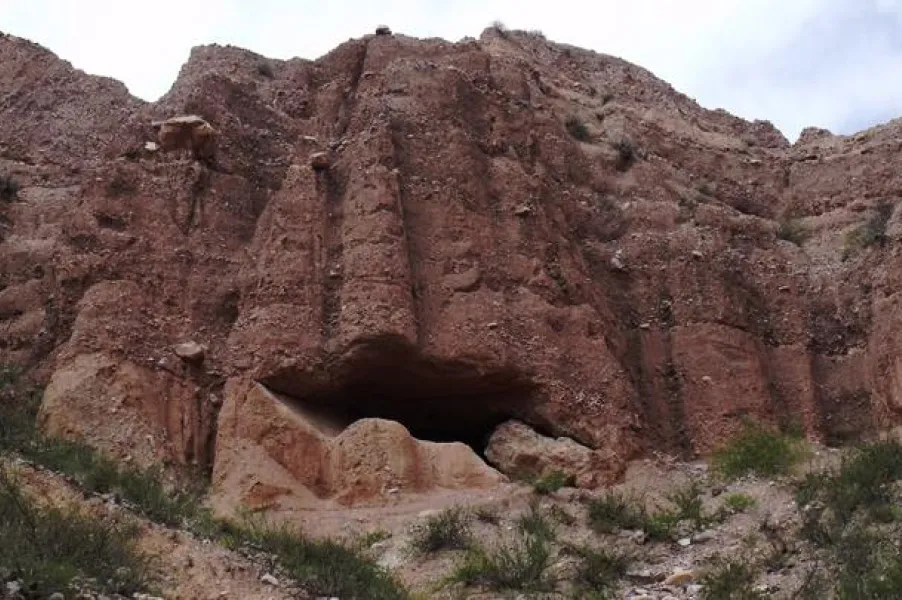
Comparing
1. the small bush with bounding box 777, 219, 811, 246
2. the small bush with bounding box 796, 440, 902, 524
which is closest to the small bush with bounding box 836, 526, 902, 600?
the small bush with bounding box 796, 440, 902, 524

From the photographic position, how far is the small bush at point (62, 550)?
436 inches

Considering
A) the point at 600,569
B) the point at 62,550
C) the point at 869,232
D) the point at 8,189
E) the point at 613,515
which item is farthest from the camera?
the point at 8,189

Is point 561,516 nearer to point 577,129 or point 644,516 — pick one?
point 644,516

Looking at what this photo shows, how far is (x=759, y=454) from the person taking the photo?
63.3 feet

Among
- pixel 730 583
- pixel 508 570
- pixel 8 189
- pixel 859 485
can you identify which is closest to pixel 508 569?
pixel 508 570

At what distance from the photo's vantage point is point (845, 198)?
26.2 metres

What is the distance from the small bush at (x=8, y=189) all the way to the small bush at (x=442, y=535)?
1127 cm

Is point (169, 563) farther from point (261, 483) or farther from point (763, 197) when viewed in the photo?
point (763, 197)

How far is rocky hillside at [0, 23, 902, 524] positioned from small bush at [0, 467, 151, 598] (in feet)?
17.4

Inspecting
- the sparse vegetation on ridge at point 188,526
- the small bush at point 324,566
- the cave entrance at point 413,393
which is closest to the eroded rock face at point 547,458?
the cave entrance at point 413,393

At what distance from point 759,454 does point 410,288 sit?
5.36 m

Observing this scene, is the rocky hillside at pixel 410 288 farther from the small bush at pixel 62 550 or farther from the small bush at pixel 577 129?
the small bush at pixel 62 550

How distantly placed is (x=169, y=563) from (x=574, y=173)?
13.3m

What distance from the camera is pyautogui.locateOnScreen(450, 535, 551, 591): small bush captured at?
15.2 metres
